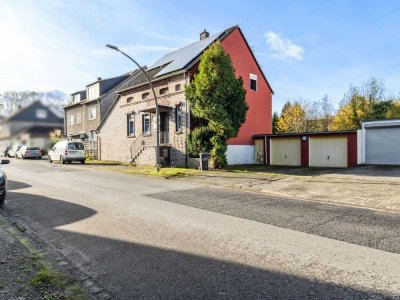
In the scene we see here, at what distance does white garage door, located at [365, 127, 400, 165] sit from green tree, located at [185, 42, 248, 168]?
9.65m

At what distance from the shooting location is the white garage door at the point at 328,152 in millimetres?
21938

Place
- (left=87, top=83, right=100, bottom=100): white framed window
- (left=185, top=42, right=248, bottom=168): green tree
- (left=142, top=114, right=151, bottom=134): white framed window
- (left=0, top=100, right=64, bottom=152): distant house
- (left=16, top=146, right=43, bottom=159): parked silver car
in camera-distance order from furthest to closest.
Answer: (left=87, top=83, right=100, bottom=100): white framed window → (left=142, top=114, right=151, bottom=134): white framed window → (left=185, top=42, right=248, bottom=168): green tree → (left=16, top=146, right=43, bottom=159): parked silver car → (left=0, top=100, right=64, bottom=152): distant house

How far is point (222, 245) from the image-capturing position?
5641 mm

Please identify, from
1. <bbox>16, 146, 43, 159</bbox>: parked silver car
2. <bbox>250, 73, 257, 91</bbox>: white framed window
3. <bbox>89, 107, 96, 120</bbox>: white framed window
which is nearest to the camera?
<bbox>16, 146, 43, 159</bbox>: parked silver car

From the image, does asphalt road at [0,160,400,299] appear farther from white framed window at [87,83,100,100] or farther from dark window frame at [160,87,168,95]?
white framed window at [87,83,100,100]

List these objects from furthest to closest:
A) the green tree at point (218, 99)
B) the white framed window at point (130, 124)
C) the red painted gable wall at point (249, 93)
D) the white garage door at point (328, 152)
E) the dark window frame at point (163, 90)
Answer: the white framed window at point (130, 124)
the red painted gable wall at point (249, 93)
the dark window frame at point (163, 90)
the white garage door at point (328, 152)
the green tree at point (218, 99)

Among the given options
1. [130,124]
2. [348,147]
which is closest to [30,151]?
[348,147]

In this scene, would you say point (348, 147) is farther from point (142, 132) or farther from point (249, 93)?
point (142, 132)

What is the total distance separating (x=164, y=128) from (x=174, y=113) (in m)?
2.14

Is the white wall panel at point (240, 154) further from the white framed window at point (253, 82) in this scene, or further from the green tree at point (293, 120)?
the green tree at point (293, 120)

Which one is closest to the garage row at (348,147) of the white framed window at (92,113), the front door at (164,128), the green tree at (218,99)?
the green tree at (218,99)

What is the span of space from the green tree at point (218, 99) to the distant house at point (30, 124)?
57.9ft

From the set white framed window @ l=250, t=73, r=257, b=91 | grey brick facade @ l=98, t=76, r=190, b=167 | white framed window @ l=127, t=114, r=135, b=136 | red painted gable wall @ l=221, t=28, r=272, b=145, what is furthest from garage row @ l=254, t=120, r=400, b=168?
white framed window @ l=127, t=114, r=135, b=136

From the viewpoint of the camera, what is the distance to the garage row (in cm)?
2177
